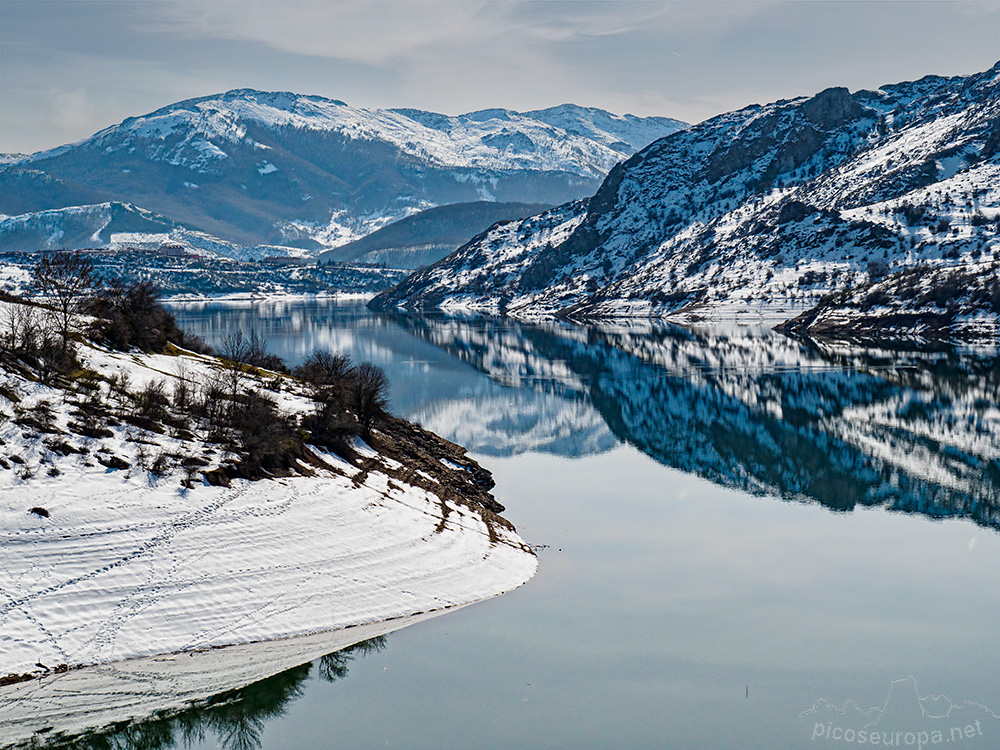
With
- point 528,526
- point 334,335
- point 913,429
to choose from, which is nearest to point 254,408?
point 528,526

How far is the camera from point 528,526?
3881 cm

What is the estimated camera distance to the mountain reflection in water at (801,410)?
46094mm

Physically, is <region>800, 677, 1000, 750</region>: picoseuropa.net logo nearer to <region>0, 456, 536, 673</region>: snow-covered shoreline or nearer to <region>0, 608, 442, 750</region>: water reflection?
<region>0, 456, 536, 673</region>: snow-covered shoreline

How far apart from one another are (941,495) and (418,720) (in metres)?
31.4

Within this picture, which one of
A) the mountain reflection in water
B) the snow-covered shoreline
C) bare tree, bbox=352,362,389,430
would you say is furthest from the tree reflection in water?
the mountain reflection in water

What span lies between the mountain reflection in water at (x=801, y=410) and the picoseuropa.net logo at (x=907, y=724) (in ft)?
64.4

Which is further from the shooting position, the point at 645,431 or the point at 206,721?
the point at 645,431

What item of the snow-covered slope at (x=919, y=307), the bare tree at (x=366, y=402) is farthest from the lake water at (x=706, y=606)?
the snow-covered slope at (x=919, y=307)

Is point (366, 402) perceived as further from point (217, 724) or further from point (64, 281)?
point (217, 724)

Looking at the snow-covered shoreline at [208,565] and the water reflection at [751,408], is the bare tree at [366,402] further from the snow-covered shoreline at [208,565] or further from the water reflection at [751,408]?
the snow-covered shoreline at [208,565]

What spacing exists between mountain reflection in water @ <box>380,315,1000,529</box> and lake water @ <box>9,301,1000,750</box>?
313 mm

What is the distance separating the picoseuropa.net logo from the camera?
20844 mm

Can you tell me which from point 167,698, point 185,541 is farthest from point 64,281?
point 167,698

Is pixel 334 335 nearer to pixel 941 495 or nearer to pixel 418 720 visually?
pixel 941 495
